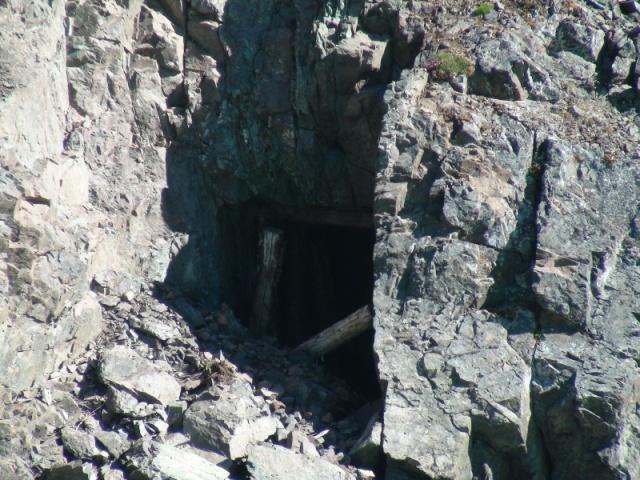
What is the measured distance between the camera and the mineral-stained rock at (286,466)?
8844mm

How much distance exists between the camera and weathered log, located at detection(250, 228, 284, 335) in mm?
13930

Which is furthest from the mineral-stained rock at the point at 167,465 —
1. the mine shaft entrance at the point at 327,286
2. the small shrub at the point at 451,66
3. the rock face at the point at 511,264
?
the small shrub at the point at 451,66

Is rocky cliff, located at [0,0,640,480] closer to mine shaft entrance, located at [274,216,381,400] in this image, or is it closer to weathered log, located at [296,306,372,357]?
weathered log, located at [296,306,372,357]

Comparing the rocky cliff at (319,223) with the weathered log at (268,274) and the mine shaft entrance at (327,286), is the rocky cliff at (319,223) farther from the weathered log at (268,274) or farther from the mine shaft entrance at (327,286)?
the mine shaft entrance at (327,286)

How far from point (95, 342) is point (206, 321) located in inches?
70.6

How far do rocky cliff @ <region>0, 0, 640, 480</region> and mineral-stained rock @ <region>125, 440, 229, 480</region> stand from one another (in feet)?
0.11

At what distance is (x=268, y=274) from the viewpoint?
14047mm

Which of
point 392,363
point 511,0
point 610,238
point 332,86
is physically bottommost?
point 392,363

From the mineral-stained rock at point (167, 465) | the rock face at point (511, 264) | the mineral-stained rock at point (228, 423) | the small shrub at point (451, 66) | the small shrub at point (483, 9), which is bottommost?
the mineral-stained rock at point (167, 465)

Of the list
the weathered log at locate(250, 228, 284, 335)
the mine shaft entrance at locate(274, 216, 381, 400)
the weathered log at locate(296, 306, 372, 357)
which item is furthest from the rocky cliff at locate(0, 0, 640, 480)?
the mine shaft entrance at locate(274, 216, 381, 400)

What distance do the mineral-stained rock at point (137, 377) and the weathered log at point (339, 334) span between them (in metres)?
2.92

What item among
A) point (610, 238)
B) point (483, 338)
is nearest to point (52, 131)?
point (483, 338)

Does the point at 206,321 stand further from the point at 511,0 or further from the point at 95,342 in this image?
the point at 511,0

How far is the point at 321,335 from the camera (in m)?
12.7
